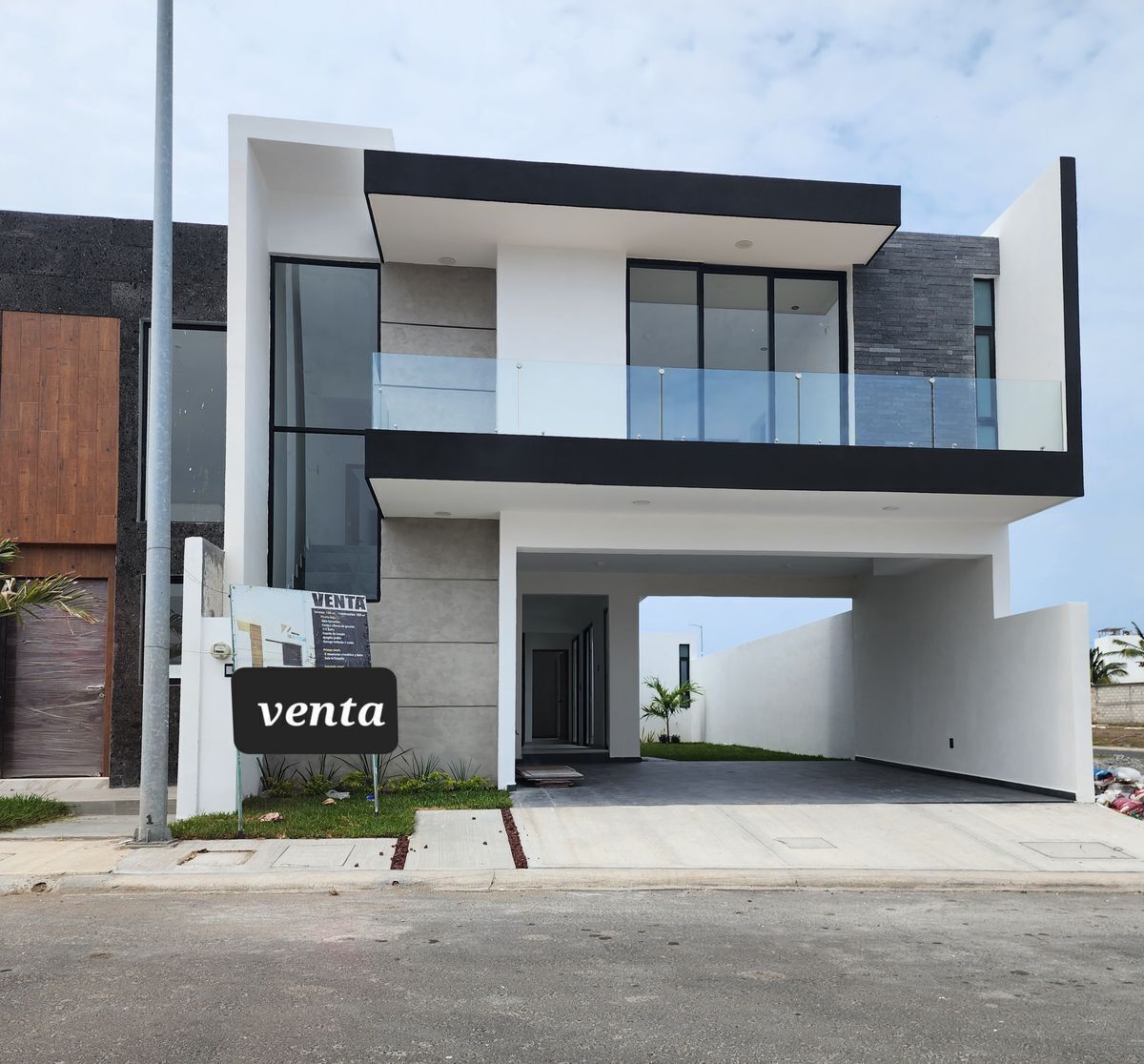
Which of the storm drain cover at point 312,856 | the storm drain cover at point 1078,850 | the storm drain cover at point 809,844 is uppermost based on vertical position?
the storm drain cover at point 312,856

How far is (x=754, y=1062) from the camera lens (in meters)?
4.90

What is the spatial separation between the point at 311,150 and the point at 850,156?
746 cm

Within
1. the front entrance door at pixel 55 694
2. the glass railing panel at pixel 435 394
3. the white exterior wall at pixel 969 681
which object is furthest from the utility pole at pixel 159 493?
the white exterior wall at pixel 969 681

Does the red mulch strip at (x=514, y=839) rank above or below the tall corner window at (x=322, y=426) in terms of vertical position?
below

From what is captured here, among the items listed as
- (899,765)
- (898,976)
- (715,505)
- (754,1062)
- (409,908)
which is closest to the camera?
(754,1062)

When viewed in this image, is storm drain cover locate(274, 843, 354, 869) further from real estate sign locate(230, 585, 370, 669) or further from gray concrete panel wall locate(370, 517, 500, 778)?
gray concrete panel wall locate(370, 517, 500, 778)

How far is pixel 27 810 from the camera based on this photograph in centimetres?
1224

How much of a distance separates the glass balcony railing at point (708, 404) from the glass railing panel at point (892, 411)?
0.01 metres

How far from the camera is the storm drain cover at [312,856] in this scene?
384 inches

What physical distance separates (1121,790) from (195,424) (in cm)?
1281

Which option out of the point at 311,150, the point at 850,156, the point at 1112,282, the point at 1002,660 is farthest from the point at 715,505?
the point at 1112,282

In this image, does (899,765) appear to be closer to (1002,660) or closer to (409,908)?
(1002,660)

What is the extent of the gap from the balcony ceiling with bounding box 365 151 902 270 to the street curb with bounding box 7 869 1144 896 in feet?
26.6

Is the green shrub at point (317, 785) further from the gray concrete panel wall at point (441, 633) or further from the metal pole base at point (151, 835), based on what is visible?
the metal pole base at point (151, 835)
